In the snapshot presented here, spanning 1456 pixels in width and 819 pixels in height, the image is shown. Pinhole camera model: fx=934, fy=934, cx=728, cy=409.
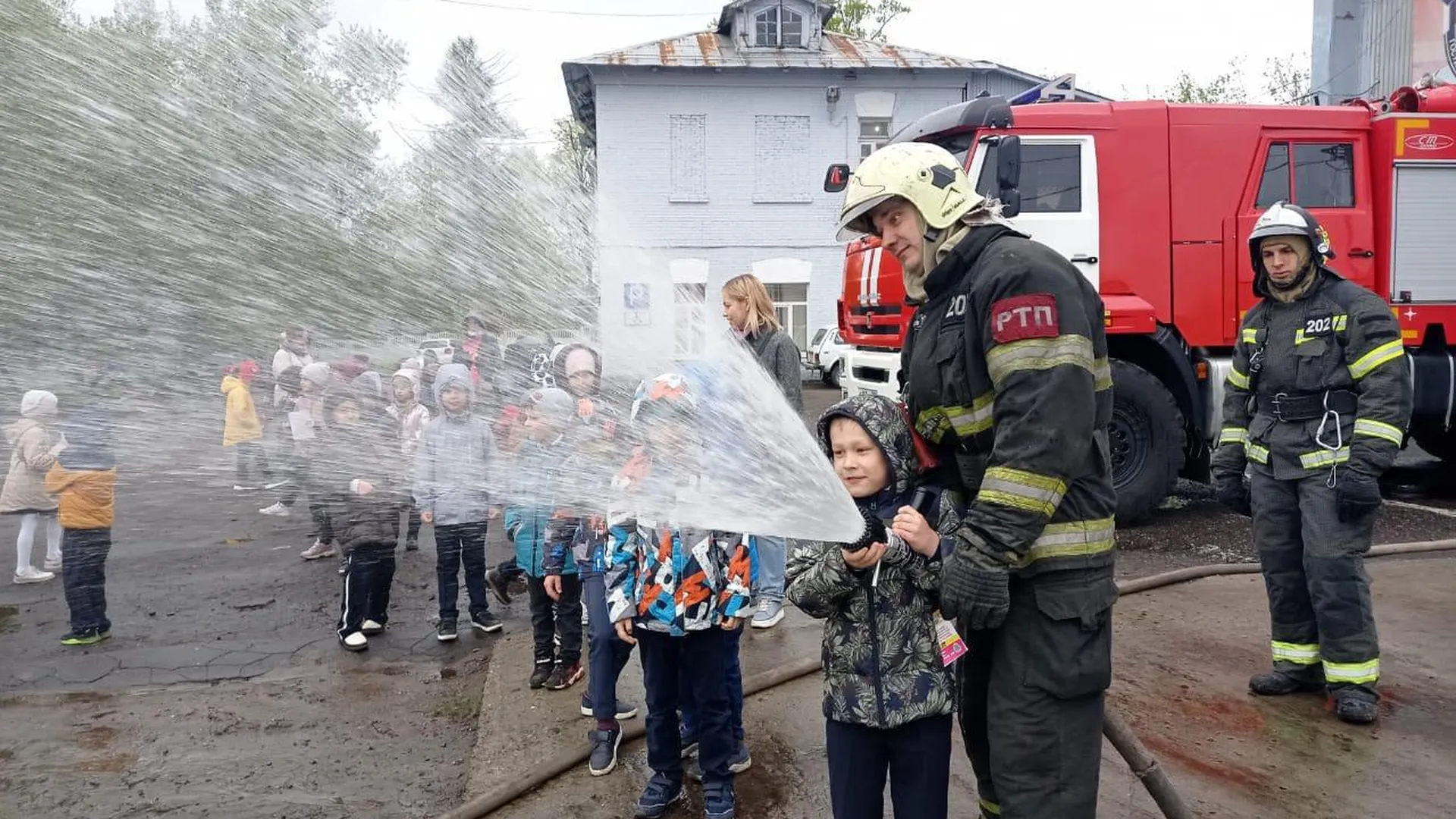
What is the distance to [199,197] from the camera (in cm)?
358

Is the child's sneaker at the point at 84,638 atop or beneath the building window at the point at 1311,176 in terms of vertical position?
beneath

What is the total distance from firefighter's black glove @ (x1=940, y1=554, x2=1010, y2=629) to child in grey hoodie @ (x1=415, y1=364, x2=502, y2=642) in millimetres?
3260

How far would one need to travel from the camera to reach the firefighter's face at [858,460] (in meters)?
2.42

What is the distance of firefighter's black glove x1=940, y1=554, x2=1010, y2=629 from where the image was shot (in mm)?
2086

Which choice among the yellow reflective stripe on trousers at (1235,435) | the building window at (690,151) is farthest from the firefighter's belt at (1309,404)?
the building window at (690,151)

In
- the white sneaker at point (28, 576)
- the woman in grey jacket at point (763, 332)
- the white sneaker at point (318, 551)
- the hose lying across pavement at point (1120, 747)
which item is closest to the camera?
the hose lying across pavement at point (1120, 747)

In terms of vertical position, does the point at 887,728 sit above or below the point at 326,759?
above

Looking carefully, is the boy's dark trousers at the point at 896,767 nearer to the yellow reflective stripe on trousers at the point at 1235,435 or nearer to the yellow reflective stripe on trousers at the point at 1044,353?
the yellow reflective stripe on trousers at the point at 1044,353

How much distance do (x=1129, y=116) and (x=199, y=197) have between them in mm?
6431

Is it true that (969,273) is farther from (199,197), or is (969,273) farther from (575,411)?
(199,197)

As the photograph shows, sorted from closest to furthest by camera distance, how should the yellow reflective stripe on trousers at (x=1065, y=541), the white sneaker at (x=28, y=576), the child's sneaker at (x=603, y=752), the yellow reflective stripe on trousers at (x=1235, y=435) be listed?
the yellow reflective stripe on trousers at (x=1065, y=541) → the child's sneaker at (x=603, y=752) → the yellow reflective stripe on trousers at (x=1235, y=435) → the white sneaker at (x=28, y=576)

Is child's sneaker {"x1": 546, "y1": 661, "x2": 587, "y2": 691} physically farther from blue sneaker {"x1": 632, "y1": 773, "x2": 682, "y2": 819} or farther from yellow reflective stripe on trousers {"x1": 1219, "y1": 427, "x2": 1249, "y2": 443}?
yellow reflective stripe on trousers {"x1": 1219, "y1": 427, "x2": 1249, "y2": 443}

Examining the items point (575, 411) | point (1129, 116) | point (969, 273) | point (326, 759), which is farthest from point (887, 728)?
point (1129, 116)

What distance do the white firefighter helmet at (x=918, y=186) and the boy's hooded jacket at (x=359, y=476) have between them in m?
3.36
